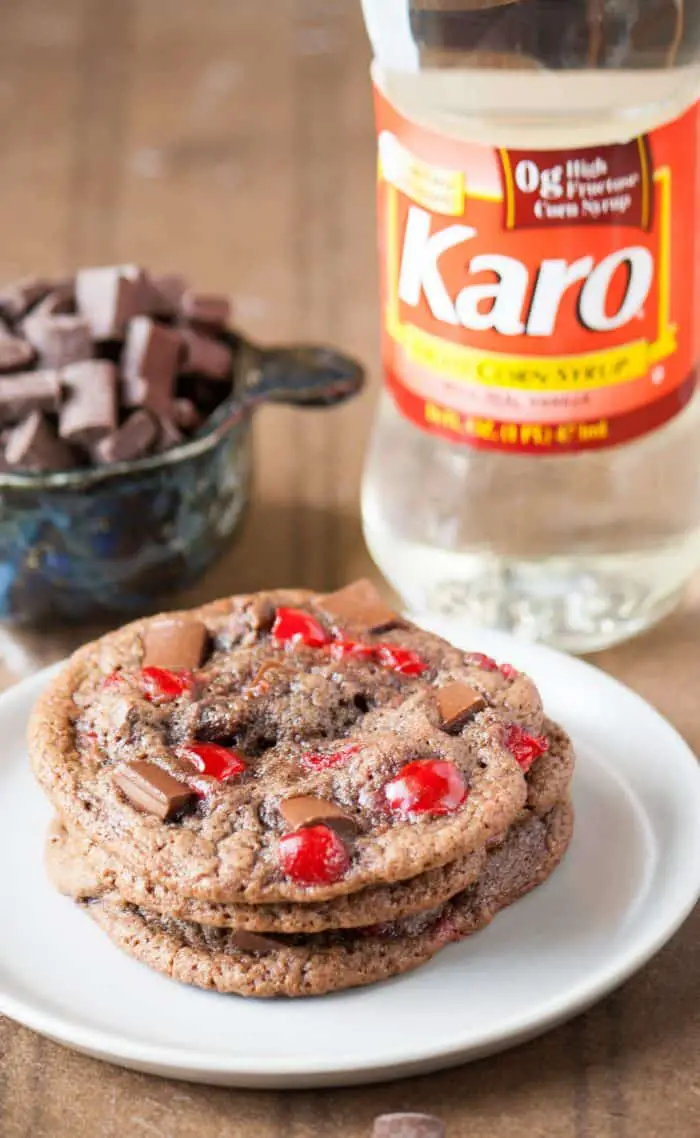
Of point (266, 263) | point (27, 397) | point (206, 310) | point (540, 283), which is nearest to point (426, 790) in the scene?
point (540, 283)

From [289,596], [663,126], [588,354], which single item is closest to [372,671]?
[289,596]

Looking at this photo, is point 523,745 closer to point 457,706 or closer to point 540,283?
point 457,706

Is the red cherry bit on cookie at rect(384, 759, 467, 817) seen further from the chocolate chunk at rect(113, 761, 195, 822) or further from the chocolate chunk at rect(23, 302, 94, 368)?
the chocolate chunk at rect(23, 302, 94, 368)

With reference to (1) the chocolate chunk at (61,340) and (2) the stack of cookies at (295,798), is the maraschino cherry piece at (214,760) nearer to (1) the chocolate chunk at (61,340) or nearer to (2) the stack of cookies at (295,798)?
(2) the stack of cookies at (295,798)

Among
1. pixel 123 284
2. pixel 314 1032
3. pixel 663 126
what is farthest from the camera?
pixel 123 284

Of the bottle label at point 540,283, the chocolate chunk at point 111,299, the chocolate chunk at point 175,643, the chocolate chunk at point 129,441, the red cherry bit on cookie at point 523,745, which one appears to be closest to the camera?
the red cherry bit on cookie at point 523,745

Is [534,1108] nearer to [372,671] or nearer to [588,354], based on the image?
[372,671]

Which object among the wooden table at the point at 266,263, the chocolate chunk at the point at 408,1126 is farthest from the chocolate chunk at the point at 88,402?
the chocolate chunk at the point at 408,1126

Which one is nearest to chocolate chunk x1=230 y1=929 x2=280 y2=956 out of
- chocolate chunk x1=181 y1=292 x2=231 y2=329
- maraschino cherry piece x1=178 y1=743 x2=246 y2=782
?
maraschino cherry piece x1=178 y1=743 x2=246 y2=782
